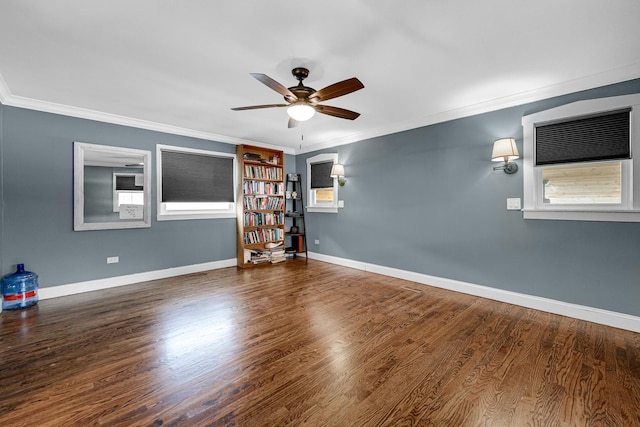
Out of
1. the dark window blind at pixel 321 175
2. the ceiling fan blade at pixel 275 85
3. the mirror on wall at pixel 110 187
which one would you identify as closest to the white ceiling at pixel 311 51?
the ceiling fan blade at pixel 275 85

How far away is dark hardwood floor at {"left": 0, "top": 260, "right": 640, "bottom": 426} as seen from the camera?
1.64 meters

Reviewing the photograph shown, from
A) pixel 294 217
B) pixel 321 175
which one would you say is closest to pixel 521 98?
pixel 321 175

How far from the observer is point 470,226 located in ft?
12.4

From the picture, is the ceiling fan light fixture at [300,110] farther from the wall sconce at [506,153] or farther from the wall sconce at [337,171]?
the wall sconce at [337,171]

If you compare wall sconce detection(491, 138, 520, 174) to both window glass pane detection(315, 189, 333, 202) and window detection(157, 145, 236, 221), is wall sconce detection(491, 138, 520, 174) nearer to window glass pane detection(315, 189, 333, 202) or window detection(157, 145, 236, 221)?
window glass pane detection(315, 189, 333, 202)

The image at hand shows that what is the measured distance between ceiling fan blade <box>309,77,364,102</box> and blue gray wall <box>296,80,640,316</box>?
2.29 meters

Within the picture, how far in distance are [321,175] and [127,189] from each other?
11.6 ft

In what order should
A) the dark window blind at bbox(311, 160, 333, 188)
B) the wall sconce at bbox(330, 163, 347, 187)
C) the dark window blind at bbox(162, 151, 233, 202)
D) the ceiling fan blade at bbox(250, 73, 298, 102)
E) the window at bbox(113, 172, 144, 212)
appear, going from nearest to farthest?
1. the ceiling fan blade at bbox(250, 73, 298, 102)
2. the window at bbox(113, 172, 144, 212)
3. the dark window blind at bbox(162, 151, 233, 202)
4. the wall sconce at bbox(330, 163, 347, 187)
5. the dark window blind at bbox(311, 160, 333, 188)

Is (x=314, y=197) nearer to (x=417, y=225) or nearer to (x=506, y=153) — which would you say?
(x=417, y=225)

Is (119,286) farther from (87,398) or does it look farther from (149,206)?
(87,398)

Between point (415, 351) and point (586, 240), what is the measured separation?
2325 millimetres

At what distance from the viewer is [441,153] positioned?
13.3ft

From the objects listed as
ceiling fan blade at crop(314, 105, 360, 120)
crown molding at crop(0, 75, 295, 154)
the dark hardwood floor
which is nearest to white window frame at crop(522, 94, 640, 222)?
the dark hardwood floor


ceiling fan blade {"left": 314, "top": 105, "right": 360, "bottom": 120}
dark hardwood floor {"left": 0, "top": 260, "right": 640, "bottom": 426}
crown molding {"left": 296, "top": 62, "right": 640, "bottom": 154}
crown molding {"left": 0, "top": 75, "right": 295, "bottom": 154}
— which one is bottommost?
dark hardwood floor {"left": 0, "top": 260, "right": 640, "bottom": 426}
